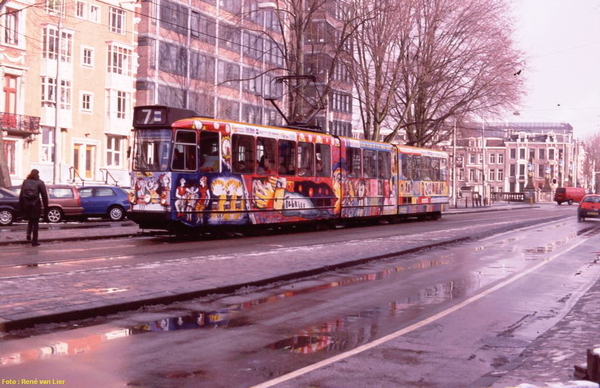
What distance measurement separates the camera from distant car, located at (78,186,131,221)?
102 feet

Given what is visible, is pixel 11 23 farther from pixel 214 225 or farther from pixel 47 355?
pixel 47 355

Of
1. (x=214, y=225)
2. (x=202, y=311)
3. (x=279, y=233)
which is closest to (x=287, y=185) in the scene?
(x=279, y=233)

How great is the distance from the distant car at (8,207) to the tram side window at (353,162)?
12.5m

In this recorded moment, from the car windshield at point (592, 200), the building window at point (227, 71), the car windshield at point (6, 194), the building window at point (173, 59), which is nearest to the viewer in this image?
the car windshield at point (6, 194)

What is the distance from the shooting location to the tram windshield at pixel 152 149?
66.2 ft

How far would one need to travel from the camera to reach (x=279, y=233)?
2503cm

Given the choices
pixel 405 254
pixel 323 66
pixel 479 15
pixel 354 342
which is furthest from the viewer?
pixel 323 66

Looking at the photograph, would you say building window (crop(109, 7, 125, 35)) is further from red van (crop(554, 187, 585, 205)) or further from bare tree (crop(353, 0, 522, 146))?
red van (crop(554, 187, 585, 205))

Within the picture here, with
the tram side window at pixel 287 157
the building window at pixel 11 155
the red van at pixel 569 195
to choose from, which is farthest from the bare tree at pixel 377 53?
the red van at pixel 569 195

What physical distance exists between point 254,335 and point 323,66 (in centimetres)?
3626

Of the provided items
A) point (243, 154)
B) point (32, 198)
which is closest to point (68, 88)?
point (243, 154)

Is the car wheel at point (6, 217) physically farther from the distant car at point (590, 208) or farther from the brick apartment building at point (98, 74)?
the distant car at point (590, 208)

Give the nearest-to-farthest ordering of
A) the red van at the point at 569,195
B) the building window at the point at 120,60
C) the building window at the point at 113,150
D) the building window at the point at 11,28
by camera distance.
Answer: the building window at the point at 11,28, the building window at the point at 120,60, the building window at the point at 113,150, the red van at the point at 569,195

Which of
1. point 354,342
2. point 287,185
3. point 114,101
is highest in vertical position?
point 114,101
